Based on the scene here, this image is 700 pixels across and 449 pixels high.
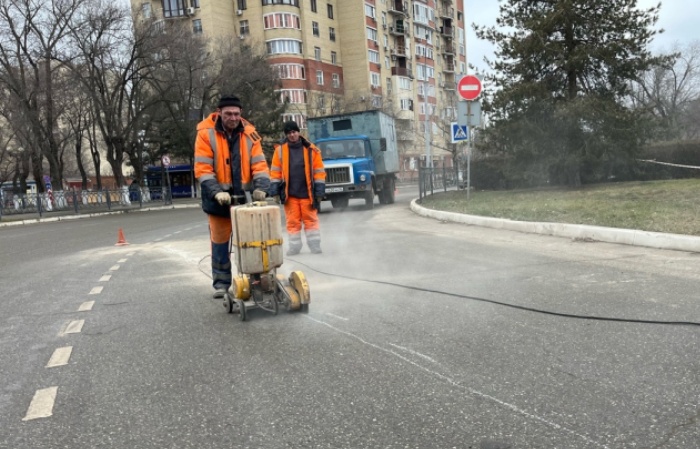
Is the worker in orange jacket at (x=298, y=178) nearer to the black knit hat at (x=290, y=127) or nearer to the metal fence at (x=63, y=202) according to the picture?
the black knit hat at (x=290, y=127)

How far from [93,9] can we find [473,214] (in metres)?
26.5

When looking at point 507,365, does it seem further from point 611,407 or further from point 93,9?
point 93,9

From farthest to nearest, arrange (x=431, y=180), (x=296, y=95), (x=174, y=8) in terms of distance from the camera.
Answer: (x=174, y=8)
(x=296, y=95)
(x=431, y=180)

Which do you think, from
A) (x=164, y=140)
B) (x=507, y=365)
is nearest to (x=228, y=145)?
(x=507, y=365)

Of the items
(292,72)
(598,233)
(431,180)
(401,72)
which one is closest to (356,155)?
(431,180)

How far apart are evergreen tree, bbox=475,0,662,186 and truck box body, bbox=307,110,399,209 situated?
12.8 ft

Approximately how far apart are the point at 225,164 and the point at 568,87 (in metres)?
16.1

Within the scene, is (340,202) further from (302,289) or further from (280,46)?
(280,46)

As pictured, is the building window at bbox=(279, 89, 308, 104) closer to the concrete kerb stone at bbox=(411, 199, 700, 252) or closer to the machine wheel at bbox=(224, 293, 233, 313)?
the concrete kerb stone at bbox=(411, 199, 700, 252)

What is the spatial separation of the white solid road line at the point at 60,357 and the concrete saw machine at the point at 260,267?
135 centimetres

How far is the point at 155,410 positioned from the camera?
3.03m

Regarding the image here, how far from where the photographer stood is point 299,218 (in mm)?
8133

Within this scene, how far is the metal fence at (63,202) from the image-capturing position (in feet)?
91.8

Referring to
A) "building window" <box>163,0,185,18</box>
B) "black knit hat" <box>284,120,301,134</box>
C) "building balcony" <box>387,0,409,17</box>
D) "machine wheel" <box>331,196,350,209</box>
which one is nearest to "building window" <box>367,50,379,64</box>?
"building balcony" <box>387,0,409,17</box>
